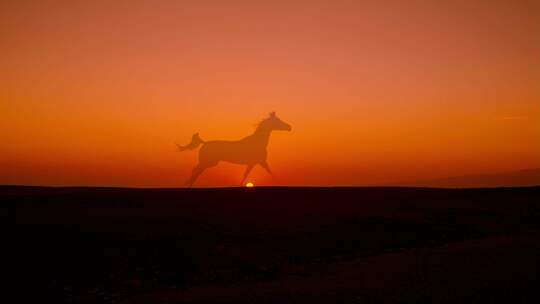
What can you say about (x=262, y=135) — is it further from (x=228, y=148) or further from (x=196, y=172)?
(x=196, y=172)

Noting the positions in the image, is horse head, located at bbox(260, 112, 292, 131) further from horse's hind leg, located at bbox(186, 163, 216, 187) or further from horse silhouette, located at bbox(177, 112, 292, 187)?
horse's hind leg, located at bbox(186, 163, 216, 187)

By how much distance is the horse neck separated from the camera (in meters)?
24.1

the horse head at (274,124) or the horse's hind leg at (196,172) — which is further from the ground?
the horse head at (274,124)

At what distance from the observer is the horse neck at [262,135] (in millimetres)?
24098

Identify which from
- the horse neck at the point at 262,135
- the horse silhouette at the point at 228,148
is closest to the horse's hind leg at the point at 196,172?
the horse silhouette at the point at 228,148
